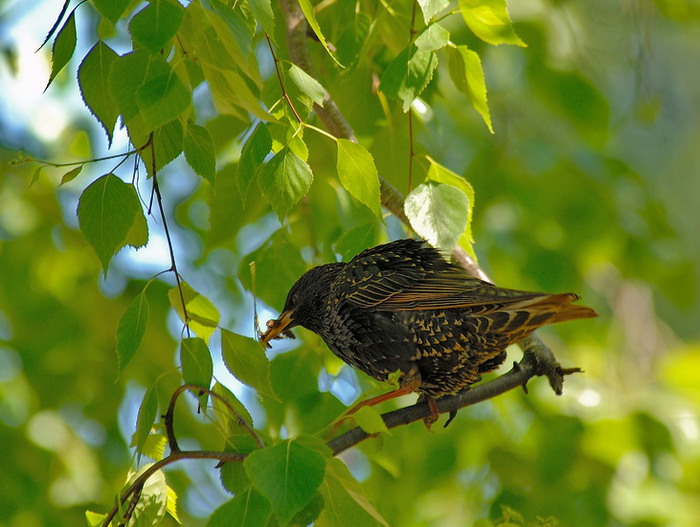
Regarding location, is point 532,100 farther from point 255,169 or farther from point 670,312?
point 670,312

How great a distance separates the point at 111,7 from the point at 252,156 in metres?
0.39

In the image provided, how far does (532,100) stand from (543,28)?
3.50ft

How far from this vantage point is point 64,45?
1616mm

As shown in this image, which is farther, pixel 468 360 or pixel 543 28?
pixel 543 28

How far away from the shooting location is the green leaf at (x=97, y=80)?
66.5 inches

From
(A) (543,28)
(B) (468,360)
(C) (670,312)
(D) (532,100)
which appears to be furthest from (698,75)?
(B) (468,360)

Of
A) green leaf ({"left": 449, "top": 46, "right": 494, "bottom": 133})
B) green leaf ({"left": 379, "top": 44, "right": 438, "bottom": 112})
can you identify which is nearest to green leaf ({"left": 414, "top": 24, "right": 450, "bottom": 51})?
green leaf ({"left": 379, "top": 44, "right": 438, "bottom": 112})

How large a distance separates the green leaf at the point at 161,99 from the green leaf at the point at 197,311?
23.4 inches

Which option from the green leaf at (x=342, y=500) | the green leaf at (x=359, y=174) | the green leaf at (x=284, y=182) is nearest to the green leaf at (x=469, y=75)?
the green leaf at (x=359, y=174)

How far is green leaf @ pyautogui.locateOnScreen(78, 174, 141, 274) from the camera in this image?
160cm

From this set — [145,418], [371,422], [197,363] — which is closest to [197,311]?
[197,363]

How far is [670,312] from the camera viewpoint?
1373 centimetres

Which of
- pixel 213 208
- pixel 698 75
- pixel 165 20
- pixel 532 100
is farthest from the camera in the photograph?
pixel 698 75

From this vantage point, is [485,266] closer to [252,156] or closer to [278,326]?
[278,326]
